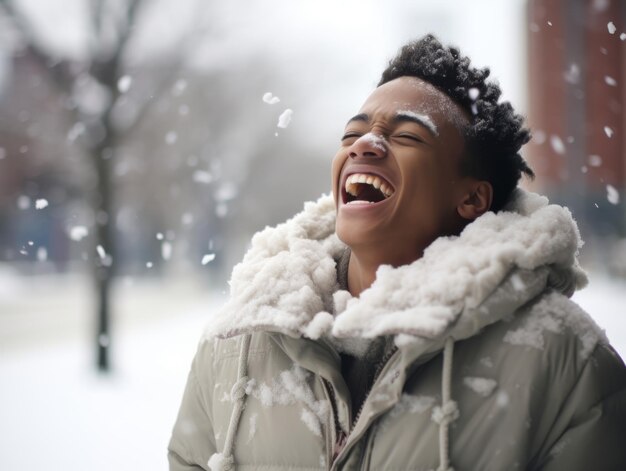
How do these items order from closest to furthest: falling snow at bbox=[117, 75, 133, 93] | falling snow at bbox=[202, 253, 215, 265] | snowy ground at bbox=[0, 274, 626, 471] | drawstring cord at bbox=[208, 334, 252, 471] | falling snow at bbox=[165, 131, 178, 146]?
drawstring cord at bbox=[208, 334, 252, 471] < falling snow at bbox=[202, 253, 215, 265] < snowy ground at bbox=[0, 274, 626, 471] < falling snow at bbox=[117, 75, 133, 93] < falling snow at bbox=[165, 131, 178, 146]

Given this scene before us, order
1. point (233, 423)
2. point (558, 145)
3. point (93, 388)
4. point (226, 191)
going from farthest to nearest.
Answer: point (558, 145) → point (226, 191) → point (93, 388) → point (233, 423)

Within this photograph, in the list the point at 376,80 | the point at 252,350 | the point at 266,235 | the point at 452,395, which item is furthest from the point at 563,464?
the point at 376,80

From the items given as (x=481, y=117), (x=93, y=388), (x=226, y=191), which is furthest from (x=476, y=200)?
(x=226, y=191)

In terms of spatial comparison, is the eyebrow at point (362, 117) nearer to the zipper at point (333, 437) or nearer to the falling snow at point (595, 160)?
the zipper at point (333, 437)

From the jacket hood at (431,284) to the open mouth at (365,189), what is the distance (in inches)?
8.0

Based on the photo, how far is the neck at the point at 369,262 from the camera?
1767 mm

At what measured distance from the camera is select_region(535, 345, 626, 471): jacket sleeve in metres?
1.40

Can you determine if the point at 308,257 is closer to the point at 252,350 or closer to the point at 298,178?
the point at 252,350

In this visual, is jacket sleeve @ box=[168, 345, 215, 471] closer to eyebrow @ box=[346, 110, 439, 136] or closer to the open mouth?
the open mouth

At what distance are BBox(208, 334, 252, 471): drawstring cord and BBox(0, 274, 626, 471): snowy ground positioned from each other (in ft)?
8.85

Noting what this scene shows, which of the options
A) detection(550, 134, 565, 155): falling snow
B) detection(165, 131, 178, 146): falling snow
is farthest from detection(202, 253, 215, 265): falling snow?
detection(550, 134, 565, 155): falling snow

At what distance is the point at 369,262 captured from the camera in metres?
1.78

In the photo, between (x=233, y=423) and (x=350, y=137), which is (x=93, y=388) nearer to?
(x=233, y=423)

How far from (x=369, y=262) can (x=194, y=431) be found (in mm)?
752
